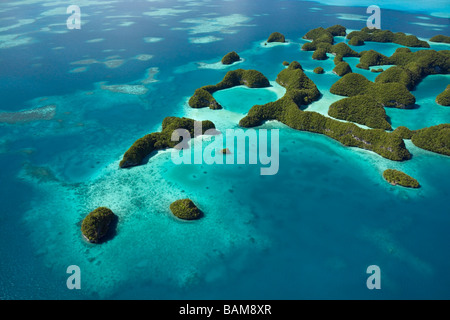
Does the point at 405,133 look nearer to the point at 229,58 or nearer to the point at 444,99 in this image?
the point at 444,99

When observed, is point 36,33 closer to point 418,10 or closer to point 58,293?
point 58,293

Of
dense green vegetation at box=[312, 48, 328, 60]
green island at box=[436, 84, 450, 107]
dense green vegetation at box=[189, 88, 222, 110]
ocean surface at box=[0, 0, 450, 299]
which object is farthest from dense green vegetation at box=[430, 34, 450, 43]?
dense green vegetation at box=[189, 88, 222, 110]

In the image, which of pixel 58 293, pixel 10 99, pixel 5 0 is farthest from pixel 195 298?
pixel 5 0

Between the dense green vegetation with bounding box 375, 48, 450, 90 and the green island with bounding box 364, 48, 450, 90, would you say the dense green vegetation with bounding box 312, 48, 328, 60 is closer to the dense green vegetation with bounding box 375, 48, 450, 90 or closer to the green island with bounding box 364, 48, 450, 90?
the green island with bounding box 364, 48, 450, 90

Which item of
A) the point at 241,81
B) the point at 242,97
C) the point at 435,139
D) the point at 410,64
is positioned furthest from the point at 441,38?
the point at 242,97

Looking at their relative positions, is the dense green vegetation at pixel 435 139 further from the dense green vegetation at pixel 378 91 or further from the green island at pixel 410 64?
the green island at pixel 410 64

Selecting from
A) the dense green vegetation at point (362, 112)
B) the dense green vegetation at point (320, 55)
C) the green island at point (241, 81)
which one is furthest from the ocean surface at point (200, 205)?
the dense green vegetation at point (320, 55)
